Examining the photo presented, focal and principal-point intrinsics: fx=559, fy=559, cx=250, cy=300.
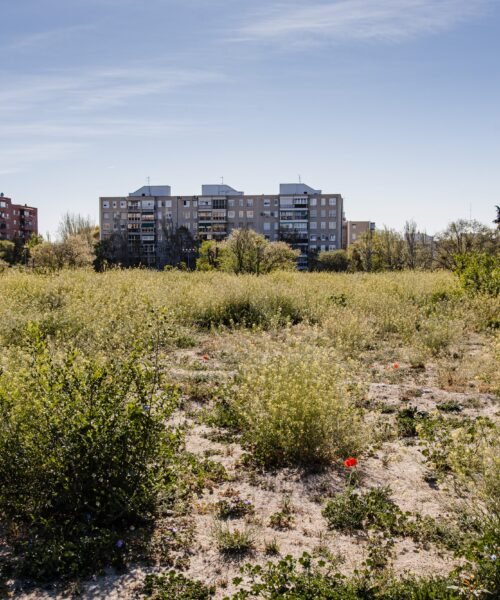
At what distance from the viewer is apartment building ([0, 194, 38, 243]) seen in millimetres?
107500

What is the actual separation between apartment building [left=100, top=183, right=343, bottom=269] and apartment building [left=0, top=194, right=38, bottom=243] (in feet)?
79.0

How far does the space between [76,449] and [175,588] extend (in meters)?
1.18

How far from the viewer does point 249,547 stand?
3666 millimetres

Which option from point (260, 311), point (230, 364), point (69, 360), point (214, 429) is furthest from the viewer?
point (260, 311)

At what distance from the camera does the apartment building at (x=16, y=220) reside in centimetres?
10750

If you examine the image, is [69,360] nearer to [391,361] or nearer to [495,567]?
[495,567]

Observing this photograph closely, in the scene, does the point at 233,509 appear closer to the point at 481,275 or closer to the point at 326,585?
the point at 326,585

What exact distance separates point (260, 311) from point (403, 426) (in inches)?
316

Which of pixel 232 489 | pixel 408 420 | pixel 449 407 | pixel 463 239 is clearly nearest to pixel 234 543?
pixel 232 489

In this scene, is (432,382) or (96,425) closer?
(96,425)

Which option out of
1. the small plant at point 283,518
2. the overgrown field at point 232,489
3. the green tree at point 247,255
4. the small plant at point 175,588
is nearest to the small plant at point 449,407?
the overgrown field at point 232,489

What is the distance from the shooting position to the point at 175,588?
3.19 m

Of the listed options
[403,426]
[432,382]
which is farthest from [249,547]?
[432,382]

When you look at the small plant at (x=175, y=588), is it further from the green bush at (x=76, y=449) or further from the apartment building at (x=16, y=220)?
the apartment building at (x=16, y=220)
